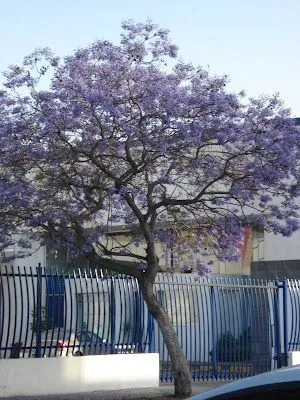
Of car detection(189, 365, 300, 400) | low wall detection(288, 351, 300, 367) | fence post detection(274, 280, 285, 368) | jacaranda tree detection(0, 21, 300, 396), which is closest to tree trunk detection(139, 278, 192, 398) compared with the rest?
jacaranda tree detection(0, 21, 300, 396)

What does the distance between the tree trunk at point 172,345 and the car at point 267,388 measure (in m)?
10.2

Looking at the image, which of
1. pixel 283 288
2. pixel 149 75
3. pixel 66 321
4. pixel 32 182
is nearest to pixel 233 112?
pixel 149 75

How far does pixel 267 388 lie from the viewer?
10.3 feet

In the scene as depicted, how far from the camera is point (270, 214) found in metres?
14.2

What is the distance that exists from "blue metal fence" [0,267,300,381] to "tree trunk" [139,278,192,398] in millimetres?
1467

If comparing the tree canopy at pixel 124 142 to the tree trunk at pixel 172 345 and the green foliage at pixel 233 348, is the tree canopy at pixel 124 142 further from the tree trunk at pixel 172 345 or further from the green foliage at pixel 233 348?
the green foliage at pixel 233 348

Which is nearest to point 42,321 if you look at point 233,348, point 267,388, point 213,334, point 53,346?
point 53,346

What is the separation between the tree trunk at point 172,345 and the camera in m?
13.5

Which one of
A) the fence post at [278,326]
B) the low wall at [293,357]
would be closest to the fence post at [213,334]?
the fence post at [278,326]

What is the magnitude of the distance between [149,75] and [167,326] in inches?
171

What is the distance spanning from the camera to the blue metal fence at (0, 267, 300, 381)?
13797mm

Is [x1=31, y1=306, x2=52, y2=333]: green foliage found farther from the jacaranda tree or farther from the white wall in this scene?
the white wall

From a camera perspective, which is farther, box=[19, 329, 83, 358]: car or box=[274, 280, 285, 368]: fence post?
box=[274, 280, 285, 368]: fence post

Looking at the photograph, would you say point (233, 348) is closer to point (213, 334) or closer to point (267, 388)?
point (213, 334)
